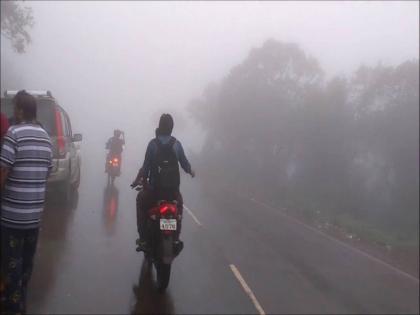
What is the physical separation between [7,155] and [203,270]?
5.40 meters

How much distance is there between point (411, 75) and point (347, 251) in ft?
76.7

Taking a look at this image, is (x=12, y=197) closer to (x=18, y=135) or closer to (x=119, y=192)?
(x=18, y=135)

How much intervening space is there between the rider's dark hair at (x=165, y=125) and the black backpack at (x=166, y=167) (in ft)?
0.42

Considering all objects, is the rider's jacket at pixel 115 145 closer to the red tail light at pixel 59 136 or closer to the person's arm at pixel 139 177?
the red tail light at pixel 59 136

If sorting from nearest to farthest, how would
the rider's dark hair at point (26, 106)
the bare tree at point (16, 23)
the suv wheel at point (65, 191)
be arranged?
the rider's dark hair at point (26, 106)
the suv wheel at point (65, 191)
the bare tree at point (16, 23)

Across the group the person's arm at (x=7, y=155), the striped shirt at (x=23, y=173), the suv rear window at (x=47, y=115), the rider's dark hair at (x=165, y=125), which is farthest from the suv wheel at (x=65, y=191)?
the person's arm at (x=7, y=155)

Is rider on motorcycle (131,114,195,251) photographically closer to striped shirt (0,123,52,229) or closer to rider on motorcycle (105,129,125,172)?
striped shirt (0,123,52,229)

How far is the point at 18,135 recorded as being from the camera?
4.60 meters

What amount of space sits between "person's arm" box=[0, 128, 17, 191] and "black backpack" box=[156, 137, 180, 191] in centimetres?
283

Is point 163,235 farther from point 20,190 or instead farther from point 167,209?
point 20,190

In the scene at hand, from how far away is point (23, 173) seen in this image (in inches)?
183

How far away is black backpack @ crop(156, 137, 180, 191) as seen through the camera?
720 centimetres

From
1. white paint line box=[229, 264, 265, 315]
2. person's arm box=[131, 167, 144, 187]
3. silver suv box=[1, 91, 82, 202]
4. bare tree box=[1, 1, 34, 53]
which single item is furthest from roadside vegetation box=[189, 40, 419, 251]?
person's arm box=[131, 167, 144, 187]

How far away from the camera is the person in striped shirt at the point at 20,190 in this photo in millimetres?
4594
